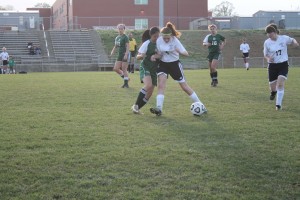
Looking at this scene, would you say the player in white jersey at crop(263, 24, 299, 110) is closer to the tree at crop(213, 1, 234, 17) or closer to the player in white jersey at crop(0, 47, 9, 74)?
the player in white jersey at crop(0, 47, 9, 74)

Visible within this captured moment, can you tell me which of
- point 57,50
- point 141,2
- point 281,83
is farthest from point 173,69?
point 141,2

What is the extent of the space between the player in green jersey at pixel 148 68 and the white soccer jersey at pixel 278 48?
283cm

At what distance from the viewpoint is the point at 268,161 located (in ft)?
17.5

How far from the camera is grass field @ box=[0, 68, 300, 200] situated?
4398 mm

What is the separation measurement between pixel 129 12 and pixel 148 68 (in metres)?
50.1

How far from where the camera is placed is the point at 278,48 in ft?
33.8

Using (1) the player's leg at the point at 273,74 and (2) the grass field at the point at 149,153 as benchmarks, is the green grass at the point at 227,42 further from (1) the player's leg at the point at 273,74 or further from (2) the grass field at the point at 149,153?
→ (2) the grass field at the point at 149,153

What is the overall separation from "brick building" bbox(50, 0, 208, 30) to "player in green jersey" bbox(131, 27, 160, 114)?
43.7 meters

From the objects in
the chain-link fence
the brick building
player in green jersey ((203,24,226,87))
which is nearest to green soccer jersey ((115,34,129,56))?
player in green jersey ((203,24,226,87))

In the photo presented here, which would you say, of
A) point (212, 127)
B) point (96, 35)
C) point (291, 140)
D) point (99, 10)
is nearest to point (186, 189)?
point (291, 140)

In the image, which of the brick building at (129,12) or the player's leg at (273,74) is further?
the brick building at (129,12)

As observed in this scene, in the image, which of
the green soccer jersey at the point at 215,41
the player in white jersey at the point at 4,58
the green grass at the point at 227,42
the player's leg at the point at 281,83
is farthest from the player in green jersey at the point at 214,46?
the green grass at the point at 227,42

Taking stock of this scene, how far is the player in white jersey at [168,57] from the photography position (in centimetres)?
886

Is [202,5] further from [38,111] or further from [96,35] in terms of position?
[38,111]
